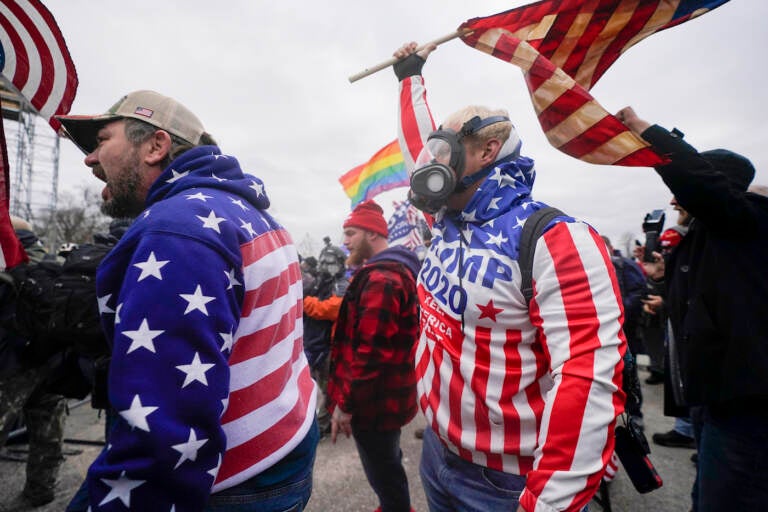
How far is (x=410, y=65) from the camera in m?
2.59

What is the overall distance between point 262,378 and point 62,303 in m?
2.08

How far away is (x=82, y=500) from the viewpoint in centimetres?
115

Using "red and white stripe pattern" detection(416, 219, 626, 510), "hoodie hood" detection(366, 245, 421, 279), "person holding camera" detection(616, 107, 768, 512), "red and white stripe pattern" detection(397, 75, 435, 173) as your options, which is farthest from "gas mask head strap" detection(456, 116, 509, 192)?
"hoodie hood" detection(366, 245, 421, 279)

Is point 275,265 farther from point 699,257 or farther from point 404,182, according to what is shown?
point 404,182

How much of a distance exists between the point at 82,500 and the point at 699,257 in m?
2.86

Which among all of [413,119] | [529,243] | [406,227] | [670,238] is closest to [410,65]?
[413,119]

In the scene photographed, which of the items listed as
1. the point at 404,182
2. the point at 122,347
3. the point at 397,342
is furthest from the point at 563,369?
the point at 404,182

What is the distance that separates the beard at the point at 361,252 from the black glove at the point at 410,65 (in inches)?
65.8

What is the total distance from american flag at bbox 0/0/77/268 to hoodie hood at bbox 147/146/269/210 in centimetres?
139

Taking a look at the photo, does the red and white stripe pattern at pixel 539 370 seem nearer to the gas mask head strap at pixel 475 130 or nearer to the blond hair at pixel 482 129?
the gas mask head strap at pixel 475 130

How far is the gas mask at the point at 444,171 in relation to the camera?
1725mm

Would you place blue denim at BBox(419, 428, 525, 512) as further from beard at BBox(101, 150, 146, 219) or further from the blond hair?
beard at BBox(101, 150, 146, 219)

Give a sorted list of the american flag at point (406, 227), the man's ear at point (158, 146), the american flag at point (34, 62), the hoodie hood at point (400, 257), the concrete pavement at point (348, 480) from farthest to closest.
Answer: the american flag at point (406, 227) → the concrete pavement at point (348, 480) → the hoodie hood at point (400, 257) → the american flag at point (34, 62) → the man's ear at point (158, 146)

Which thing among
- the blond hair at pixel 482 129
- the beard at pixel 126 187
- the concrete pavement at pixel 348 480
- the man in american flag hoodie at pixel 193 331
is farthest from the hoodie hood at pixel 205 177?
the concrete pavement at pixel 348 480
